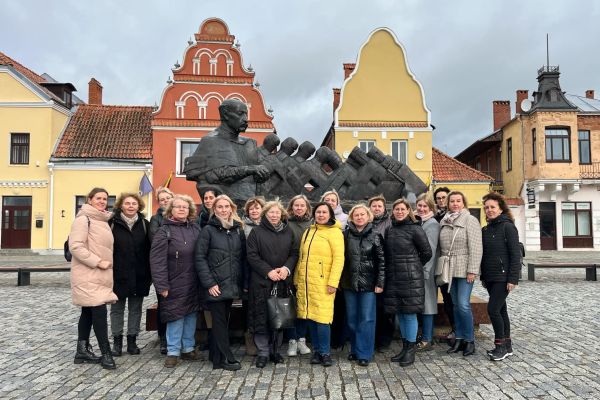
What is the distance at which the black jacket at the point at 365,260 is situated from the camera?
447 centimetres

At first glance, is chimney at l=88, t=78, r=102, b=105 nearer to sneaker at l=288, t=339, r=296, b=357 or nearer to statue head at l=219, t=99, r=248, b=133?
statue head at l=219, t=99, r=248, b=133

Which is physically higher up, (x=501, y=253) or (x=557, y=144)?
(x=557, y=144)

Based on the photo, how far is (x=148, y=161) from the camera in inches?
829

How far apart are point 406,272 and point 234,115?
3.28m

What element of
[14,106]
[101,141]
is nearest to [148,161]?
[101,141]

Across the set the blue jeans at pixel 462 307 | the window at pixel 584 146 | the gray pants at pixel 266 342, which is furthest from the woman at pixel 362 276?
the window at pixel 584 146

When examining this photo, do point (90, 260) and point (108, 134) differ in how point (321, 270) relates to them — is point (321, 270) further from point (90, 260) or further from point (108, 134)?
point (108, 134)

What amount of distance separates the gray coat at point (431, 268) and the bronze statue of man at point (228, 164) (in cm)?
240

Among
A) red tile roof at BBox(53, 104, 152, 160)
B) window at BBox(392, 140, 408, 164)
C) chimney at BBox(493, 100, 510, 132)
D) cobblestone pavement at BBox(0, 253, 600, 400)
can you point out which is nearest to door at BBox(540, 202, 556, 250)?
chimney at BBox(493, 100, 510, 132)

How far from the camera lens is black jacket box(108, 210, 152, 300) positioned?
4.80 metres

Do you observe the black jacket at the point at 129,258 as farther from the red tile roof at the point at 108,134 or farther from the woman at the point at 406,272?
the red tile roof at the point at 108,134

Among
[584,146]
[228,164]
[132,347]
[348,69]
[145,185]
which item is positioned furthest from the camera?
[348,69]

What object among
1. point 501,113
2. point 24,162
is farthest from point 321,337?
point 501,113

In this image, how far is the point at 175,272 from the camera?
4531mm
